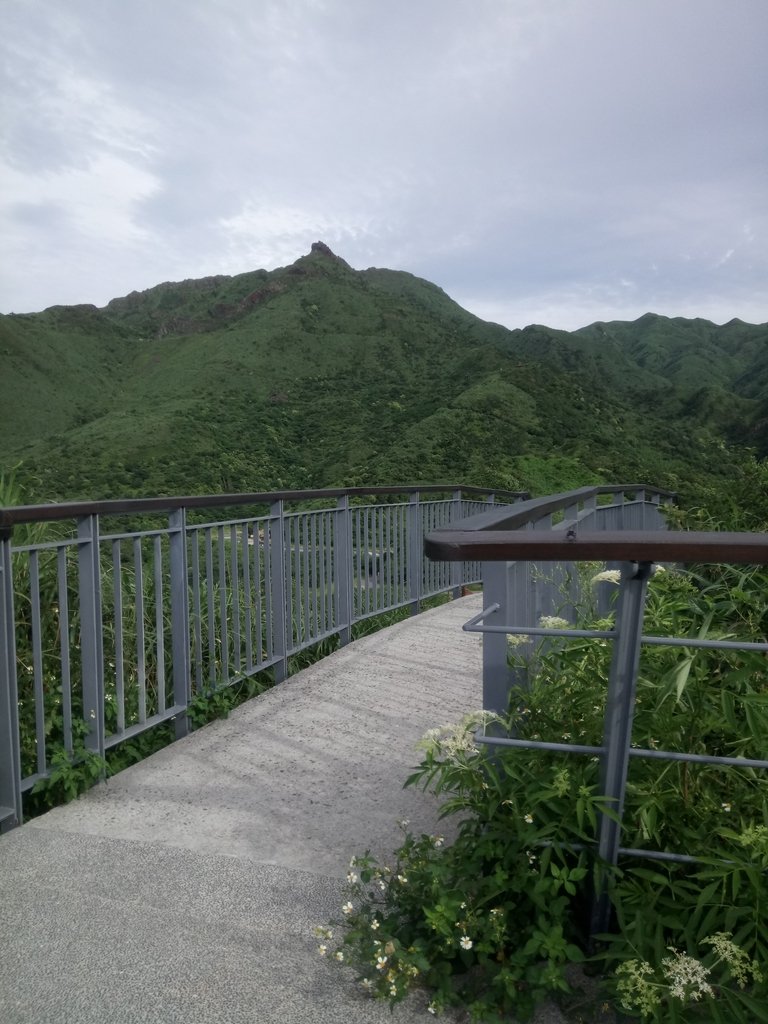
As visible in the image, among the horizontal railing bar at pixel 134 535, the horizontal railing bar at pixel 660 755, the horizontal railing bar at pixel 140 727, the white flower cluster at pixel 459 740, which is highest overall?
the horizontal railing bar at pixel 134 535

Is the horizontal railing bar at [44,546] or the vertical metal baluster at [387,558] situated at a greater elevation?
the horizontal railing bar at [44,546]

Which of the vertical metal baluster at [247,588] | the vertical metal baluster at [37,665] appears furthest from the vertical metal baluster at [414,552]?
the vertical metal baluster at [37,665]

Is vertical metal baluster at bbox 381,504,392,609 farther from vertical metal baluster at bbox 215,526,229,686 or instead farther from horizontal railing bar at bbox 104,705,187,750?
horizontal railing bar at bbox 104,705,187,750

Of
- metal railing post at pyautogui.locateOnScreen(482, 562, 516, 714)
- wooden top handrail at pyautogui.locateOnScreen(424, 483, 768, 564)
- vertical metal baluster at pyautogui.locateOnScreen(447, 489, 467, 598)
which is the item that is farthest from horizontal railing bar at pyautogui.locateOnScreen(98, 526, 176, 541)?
vertical metal baluster at pyautogui.locateOnScreen(447, 489, 467, 598)

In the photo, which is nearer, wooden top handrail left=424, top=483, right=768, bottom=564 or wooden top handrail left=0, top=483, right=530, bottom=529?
wooden top handrail left=424, top=483, right=768, bottom=564

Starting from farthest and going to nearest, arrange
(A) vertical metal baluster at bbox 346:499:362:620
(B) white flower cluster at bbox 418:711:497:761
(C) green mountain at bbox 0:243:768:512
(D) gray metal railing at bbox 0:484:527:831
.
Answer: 1. (C) green mountain at bbox 0:243:768:512
2. (A) vertical metal baluster at bbox 346:499:362:620
3. (D) gray metal railing at bbox 0:484:527:831
4. (B) white flower cluster at bbox 418:711:497:761

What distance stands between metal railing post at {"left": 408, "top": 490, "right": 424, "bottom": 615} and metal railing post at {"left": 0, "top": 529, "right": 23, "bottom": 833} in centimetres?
433

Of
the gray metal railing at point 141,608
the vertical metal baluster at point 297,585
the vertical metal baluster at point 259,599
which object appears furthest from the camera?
the vertical metal baluster at point 297,585

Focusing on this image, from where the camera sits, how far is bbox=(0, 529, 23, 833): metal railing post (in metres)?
2.79

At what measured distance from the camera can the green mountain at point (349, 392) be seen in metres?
30.3

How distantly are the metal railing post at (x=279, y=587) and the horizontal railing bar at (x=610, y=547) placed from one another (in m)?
3.10

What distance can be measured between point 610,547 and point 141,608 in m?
2.48

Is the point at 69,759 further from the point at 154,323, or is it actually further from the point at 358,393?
the point at 154,323

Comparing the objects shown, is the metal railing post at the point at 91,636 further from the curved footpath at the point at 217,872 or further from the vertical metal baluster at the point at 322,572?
the vertical metal baluster at the point at 322,572
